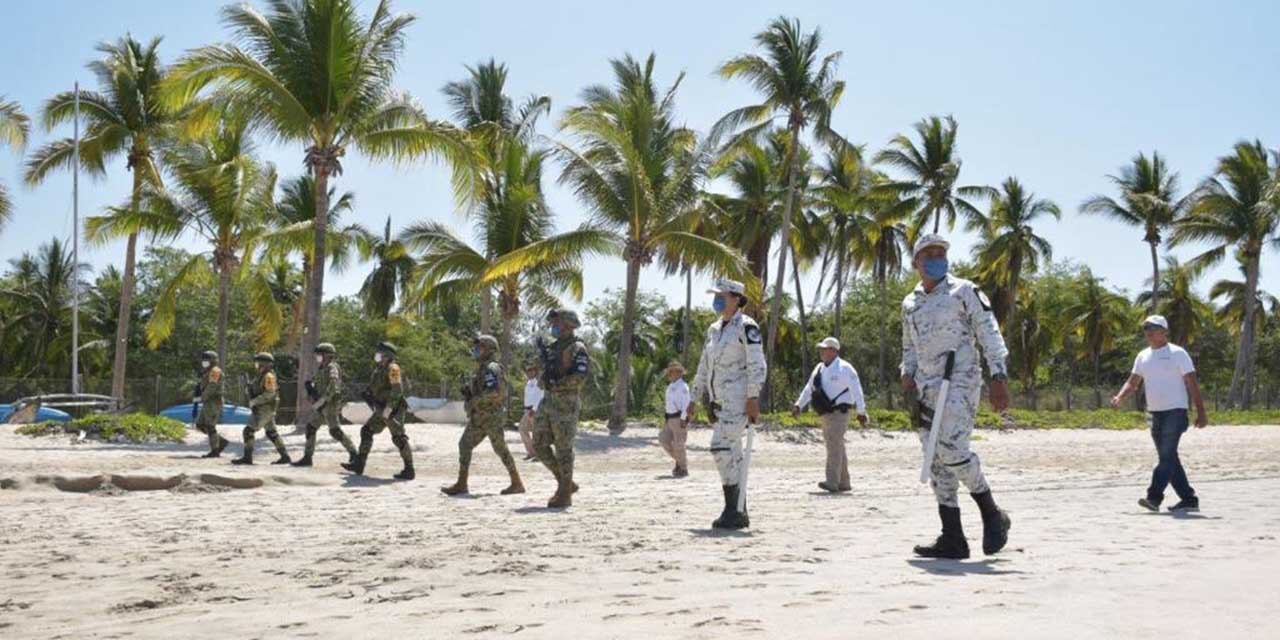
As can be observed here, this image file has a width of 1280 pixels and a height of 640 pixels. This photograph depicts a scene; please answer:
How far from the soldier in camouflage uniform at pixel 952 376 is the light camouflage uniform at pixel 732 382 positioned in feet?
5.49

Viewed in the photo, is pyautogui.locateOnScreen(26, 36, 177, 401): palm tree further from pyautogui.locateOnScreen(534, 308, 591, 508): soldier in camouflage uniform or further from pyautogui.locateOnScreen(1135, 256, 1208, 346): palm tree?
pyautogui.locateOnScreen(1135, 256, 1208, 346): palm tree

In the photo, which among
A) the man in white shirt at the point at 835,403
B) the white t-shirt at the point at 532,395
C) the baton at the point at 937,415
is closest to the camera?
the baton at the point at 937,415

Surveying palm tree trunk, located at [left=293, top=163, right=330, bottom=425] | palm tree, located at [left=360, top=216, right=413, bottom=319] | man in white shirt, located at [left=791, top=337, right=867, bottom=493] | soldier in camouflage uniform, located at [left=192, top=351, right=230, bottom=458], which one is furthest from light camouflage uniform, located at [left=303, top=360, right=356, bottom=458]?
palm tree, located at [left=360, top=216, right=413, bottom=319]

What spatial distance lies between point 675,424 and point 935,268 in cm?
865

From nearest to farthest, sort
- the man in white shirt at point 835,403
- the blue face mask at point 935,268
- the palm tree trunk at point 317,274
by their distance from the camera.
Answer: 1. the blue face mask at point 935,268
2. the man in white shirt at point 835,403
3. the palm tree trunk at point 317,274

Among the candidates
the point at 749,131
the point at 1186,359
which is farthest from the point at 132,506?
the point at 749,131

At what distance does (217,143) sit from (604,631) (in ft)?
84.5

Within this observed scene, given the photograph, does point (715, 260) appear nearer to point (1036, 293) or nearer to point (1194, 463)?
point (1194, 463)

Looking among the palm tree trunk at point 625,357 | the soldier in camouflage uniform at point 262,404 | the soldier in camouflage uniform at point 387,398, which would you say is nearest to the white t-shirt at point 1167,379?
the soldier in camouflage uniform at point 387,398

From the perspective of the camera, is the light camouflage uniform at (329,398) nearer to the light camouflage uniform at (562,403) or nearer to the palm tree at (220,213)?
the light camouflage uniform at (562,403)

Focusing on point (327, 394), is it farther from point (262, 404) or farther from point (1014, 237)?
point (1014, 237)

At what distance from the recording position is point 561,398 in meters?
10.2

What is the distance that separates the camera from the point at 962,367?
6.60 metres

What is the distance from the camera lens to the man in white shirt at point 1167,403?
926 cm
